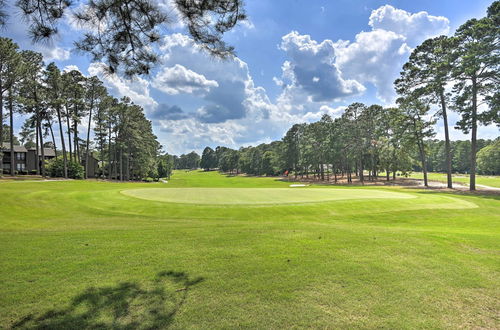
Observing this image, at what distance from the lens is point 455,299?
422 cm

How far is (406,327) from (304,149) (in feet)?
215

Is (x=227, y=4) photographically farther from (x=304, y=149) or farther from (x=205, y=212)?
(x=304, y=149)

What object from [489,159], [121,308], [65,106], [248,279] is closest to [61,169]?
[65,106]

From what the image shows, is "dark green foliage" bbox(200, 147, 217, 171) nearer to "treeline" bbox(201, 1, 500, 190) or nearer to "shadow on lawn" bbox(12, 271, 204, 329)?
"treeline" bbox(201, 1, 500, 190)

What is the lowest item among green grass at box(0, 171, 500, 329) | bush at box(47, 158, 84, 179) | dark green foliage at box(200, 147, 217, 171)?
green grass at box(0, 171, 500, 329)

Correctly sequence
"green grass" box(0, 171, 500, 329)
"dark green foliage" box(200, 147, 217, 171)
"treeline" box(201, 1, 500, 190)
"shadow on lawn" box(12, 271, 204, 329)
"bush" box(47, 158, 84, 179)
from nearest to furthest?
"shadow on lawn" box(12, 271, 204, 329), "green grass" box(0, 171, 500, 329), "treeline" box(201, 1, 500, 190), "bush" box(47, 158, 84, 179), "dark green foliage" box(200, 147, 217, 171)

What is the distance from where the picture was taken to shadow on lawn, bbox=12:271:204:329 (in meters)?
3.47

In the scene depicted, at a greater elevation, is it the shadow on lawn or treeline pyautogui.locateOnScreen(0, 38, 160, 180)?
treeline pyautogui.locateOnScreen(0, 38, 160, 180)

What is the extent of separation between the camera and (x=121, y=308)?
3836 mm

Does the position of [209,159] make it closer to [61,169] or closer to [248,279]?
[61,169]

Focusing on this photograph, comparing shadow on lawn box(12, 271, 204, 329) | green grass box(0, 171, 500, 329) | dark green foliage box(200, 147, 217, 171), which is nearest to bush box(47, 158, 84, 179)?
green grass box(0, 171, 500, 329)

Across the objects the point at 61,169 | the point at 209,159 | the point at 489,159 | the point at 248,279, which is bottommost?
the point at 248,279

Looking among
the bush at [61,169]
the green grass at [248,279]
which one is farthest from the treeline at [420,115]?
the bush at [61,169]

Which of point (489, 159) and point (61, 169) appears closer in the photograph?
point (61, 169)
